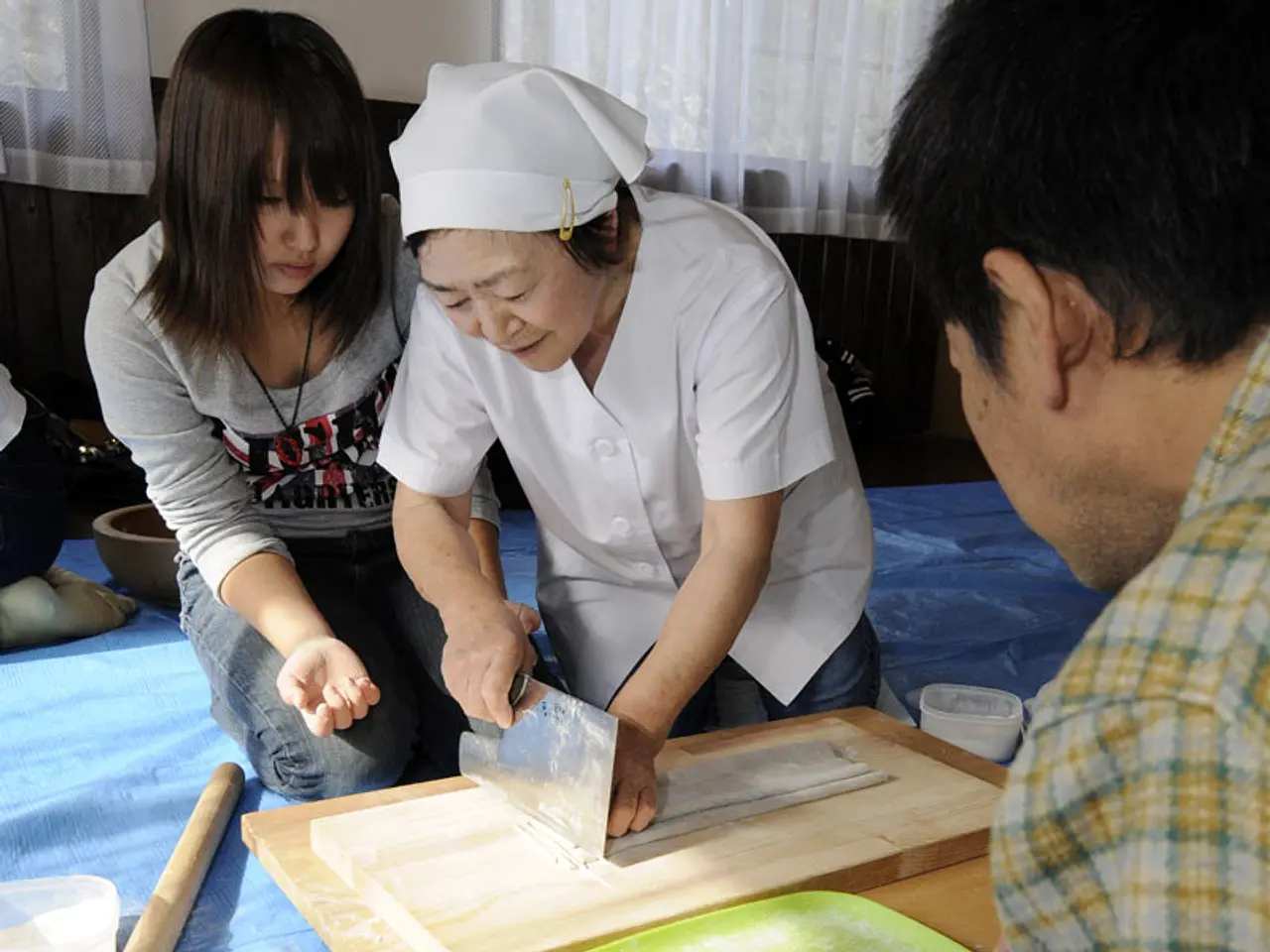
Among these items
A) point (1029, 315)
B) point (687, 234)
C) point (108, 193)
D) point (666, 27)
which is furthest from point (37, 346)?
point (1029, 315)

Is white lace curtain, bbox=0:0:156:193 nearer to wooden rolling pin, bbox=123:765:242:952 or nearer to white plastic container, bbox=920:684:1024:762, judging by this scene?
wooden rolling pin, bbox=123:765:242:952

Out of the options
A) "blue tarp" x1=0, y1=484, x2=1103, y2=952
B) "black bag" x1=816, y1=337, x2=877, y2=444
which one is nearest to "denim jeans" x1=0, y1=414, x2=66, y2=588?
"blue tarp" x1=0, y1=484, x2=1103, y2=952

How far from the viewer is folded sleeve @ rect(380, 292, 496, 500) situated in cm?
126

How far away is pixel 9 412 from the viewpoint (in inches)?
73.1

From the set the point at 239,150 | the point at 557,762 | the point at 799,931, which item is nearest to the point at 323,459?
the point at 239,150

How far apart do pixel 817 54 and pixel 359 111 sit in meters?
2.71

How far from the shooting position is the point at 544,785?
100 cm

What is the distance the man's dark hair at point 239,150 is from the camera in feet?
3.87

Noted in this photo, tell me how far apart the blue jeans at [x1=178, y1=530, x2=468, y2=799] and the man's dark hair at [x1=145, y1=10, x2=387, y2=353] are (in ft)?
1.18

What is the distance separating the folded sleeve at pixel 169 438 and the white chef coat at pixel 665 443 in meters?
0.27

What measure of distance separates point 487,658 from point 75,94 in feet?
7.28

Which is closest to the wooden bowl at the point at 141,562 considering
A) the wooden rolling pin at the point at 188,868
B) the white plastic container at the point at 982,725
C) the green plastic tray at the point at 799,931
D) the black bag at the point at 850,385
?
the wooden rolling pin at the point at 188,868

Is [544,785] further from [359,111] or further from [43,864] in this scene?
[359,111]

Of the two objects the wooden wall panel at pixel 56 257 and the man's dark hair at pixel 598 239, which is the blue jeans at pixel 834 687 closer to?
the man's dark hair at pixel 598 239
